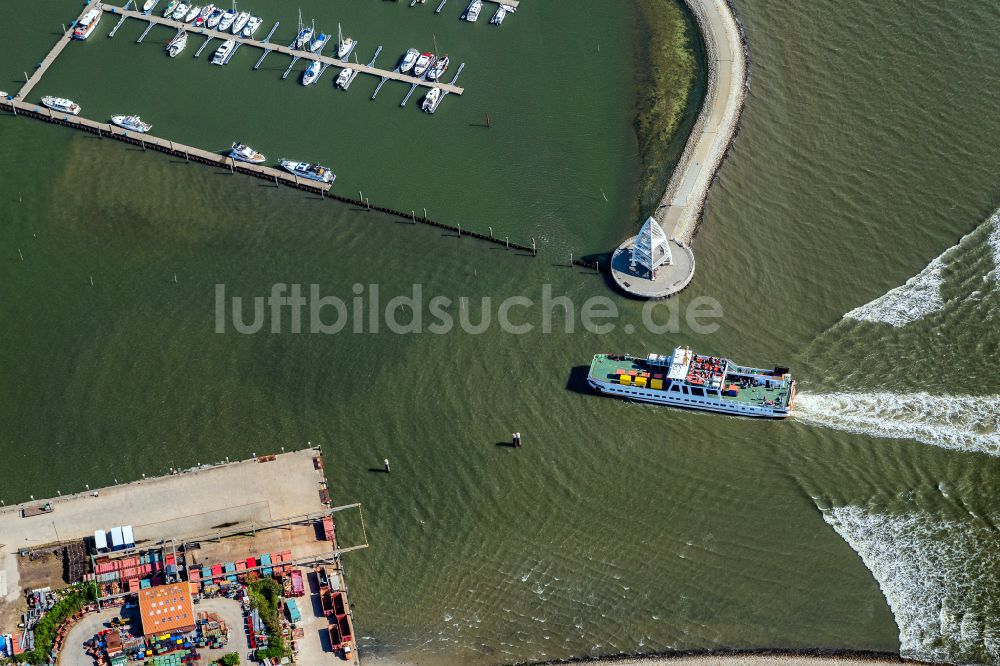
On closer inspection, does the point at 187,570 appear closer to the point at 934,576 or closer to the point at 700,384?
the point at 700,384

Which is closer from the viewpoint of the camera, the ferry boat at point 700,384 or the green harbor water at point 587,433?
the green harbor water at point 587,433

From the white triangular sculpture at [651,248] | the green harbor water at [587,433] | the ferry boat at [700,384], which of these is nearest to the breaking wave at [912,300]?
the green harbor water at [587,433]

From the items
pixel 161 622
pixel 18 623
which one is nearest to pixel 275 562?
pixel 161 622

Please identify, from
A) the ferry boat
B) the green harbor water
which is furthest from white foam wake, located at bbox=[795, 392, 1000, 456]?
the ferry boat

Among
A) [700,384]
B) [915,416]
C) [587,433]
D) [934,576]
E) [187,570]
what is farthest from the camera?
[587,433]

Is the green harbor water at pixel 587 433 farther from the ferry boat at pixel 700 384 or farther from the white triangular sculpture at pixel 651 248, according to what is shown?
the white triangular sculpture at pixel 651 248

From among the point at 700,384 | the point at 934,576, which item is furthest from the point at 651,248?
the point at 934,576
